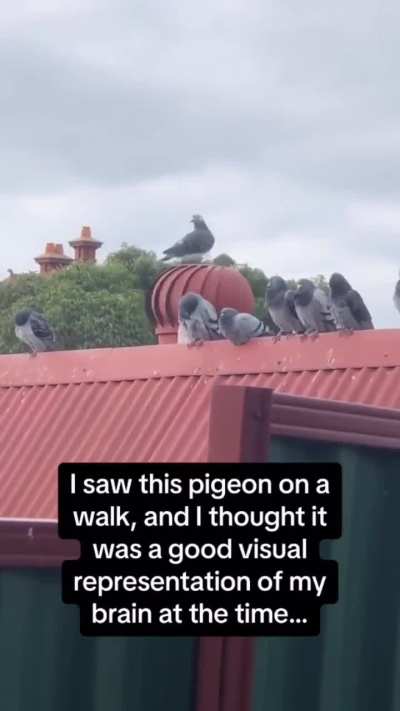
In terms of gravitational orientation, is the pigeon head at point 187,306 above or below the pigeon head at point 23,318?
below

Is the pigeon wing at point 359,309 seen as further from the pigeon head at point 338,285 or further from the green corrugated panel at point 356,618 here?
the green corrugated panel at point 356,618

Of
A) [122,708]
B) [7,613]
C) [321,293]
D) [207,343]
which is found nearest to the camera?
[7,613]

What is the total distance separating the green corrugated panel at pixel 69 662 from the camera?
3.42 meters

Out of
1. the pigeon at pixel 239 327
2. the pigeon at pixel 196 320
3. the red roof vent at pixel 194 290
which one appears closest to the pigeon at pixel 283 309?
the red roof vent at pixel 194 290

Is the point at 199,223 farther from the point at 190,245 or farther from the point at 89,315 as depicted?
the point at 89,315

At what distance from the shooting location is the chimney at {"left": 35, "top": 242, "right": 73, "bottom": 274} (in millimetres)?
59500

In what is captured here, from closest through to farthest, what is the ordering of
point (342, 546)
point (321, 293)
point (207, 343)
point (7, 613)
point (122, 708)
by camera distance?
point (7, 613) → point (122, 708) → point (342, 546) → point (207, 343) → point (321, 293)

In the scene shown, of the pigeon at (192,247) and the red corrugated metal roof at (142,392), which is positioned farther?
the pigeon at (192,247)

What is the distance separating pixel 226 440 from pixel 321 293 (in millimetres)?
8783

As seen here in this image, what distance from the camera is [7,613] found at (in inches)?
134

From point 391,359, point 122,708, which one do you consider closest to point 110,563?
point 122,708

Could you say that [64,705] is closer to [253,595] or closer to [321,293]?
[253,595]

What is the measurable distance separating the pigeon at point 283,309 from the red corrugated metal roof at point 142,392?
232cm

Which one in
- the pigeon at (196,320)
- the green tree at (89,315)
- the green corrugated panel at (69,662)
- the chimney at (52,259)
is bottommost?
the green corrugated panel at (69,662)
